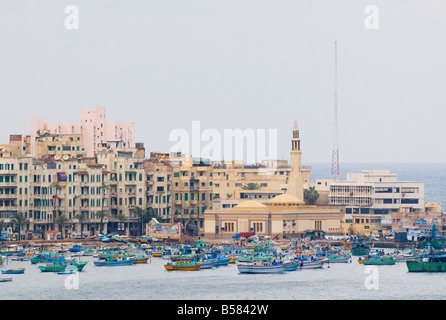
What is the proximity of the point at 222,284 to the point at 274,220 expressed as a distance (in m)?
41.6

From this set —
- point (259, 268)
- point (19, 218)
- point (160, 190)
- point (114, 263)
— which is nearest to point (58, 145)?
point (160, 190)

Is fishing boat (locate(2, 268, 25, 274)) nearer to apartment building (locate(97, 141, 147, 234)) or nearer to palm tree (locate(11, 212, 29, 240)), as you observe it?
palm tree (locate(11, 212, 29, 240))

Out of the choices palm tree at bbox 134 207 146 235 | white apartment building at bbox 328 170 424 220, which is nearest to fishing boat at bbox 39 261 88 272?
palm tree at bbox 134 207 146 235

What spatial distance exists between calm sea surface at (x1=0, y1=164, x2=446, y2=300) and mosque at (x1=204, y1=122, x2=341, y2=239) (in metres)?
24.5

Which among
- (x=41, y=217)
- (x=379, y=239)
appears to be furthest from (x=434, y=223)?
(x=41, y=217)

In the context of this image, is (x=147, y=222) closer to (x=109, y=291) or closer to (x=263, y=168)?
(x=263, y=168)

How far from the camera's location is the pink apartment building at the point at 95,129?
17050 centimetres

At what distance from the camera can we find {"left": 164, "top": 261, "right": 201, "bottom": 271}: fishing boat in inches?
4090

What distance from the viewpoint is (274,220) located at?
133 metres

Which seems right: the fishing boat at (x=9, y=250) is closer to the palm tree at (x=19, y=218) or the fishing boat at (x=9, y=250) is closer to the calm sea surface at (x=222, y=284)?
the palm tree at (x=19, y=218)

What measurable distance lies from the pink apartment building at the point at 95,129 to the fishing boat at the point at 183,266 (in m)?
65.4

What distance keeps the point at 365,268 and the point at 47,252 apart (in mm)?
29667
